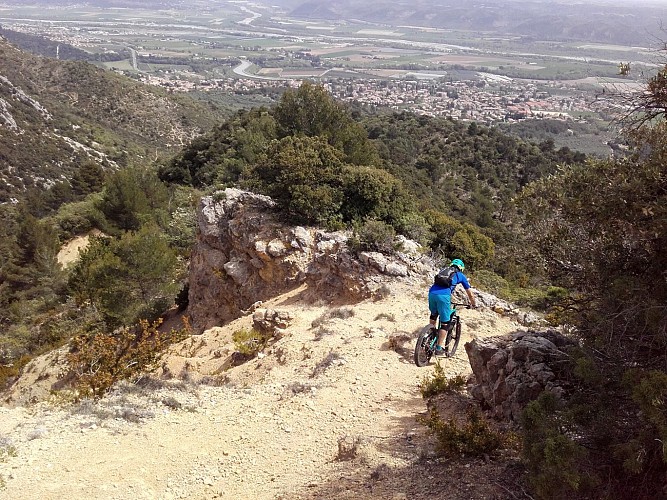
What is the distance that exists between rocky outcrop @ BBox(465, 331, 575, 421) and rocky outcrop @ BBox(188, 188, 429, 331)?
16.4ft

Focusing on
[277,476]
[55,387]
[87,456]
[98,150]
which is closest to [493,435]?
[277,476]

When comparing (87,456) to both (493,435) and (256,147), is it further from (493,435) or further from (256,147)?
(256,147)

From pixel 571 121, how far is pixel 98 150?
195 feet

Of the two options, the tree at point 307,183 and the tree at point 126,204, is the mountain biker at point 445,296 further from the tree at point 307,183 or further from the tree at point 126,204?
the tree at point 126,204

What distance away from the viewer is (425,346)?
8086mm

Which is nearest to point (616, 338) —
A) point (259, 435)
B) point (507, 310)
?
point (259, 435)

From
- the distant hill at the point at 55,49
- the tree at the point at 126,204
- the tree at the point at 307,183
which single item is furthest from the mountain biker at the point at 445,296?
the distant hill at the point at 55,49

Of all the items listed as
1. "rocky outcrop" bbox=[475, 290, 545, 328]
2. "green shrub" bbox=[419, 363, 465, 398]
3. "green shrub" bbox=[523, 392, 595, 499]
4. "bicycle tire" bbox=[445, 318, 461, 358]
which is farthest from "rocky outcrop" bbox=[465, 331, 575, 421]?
"rocky outcrop" bbox=[475, 290, 545, 328]

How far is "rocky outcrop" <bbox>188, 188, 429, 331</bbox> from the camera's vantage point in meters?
12.2

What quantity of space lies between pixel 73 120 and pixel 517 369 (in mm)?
76494

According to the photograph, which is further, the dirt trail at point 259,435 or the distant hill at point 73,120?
the distant hill at point 73,120

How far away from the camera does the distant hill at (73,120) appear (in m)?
57.4

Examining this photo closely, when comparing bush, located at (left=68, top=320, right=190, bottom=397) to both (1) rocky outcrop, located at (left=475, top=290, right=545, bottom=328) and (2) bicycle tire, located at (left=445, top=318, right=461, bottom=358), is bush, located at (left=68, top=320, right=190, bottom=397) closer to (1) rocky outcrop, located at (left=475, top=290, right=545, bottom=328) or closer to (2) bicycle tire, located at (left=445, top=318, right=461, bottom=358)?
(2) bicycle tire, located at (left=445, top=318, right=461, bottom=358)

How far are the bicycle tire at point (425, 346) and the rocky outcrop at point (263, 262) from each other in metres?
3.62
